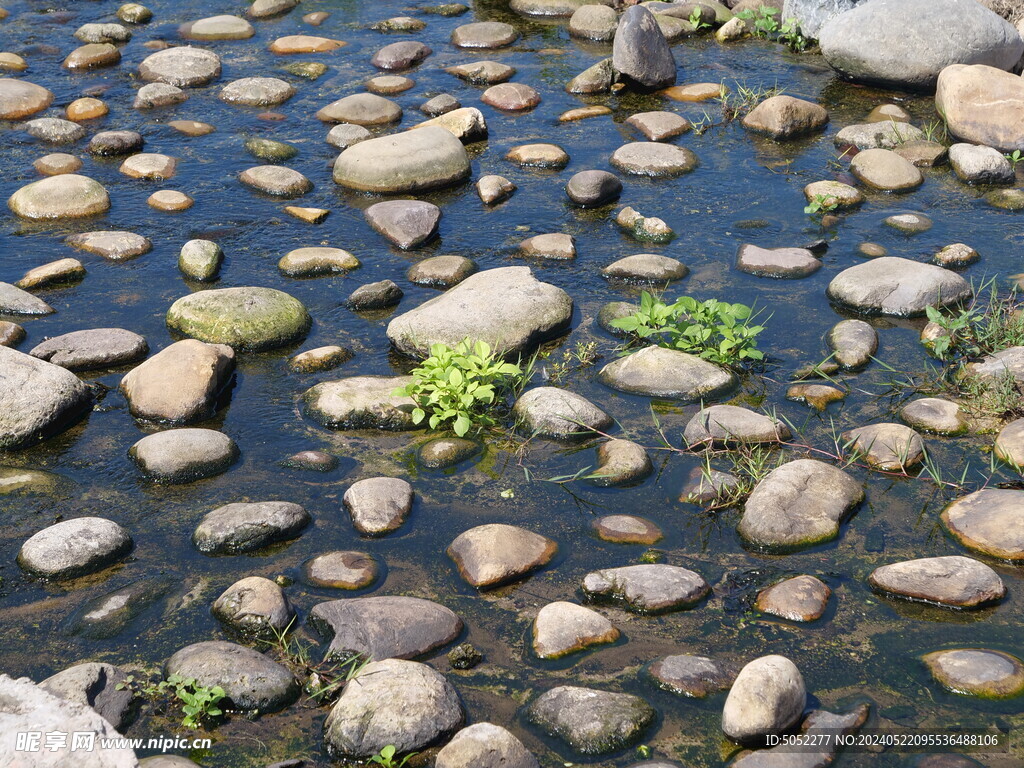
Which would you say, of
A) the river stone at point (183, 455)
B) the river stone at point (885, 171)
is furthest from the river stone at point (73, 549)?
the river stone at point (885, 171)

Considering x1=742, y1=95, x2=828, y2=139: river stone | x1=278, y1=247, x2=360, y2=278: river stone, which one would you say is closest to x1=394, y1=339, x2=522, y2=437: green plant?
x1=278, y1=247, x2=360, y2=278: river stone

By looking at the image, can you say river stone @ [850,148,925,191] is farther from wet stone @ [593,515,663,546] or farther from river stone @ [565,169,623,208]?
wet stone @ [593,515,663,546]

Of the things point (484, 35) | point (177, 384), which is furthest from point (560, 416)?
point (484, 35)

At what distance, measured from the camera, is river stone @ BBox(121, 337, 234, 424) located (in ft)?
16.7

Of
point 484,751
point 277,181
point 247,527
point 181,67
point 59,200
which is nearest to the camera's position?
point 484,751

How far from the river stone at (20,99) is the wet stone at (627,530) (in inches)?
275

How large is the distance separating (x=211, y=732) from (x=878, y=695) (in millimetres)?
2237

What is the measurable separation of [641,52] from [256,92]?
3.44 meters

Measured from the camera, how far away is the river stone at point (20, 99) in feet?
28.8

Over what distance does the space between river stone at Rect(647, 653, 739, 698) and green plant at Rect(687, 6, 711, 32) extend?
28.0 feet

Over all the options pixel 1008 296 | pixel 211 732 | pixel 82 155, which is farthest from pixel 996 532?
pixel 82 155

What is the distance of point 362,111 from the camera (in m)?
8.74

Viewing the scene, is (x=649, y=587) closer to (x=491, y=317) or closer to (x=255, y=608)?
(x=255, y=608)

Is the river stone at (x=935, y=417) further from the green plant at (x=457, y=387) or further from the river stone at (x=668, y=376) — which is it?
the green plant at (x=457, y=387)
